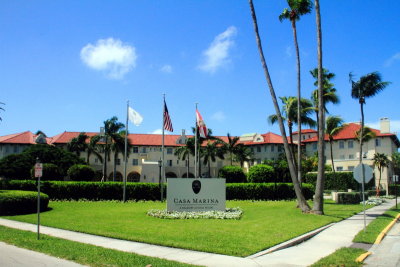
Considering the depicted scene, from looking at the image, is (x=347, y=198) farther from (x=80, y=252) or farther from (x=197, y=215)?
(x=80, y=252)

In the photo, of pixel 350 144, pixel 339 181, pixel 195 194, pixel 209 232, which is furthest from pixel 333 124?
pixel 209 232

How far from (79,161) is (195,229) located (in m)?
40.3

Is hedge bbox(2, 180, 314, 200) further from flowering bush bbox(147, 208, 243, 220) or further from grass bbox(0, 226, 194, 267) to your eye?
grass bbox(0, 226, 194, 267)

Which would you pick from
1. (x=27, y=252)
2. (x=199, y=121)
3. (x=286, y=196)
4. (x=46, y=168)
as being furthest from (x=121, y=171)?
(x=27, y=252)

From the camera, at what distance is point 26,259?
9734mm

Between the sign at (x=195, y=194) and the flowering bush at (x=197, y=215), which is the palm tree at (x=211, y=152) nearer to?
the sign at (x=195, y=194)

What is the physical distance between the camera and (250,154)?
71.4 meters

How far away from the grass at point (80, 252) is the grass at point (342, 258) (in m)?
3.71

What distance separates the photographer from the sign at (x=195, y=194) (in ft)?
72.2

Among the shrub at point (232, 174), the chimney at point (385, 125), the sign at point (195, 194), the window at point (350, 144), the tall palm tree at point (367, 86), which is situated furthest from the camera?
the window at point (350, 144)

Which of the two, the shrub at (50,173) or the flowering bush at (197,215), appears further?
the shrub at (50,173)

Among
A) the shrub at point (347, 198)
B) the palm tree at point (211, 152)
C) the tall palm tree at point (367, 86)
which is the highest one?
the tall palm tree at point (367, 86)

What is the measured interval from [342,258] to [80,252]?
24.0 feet

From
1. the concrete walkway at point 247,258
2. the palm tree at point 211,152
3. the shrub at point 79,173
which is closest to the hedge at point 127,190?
the shrub at point 79,173
